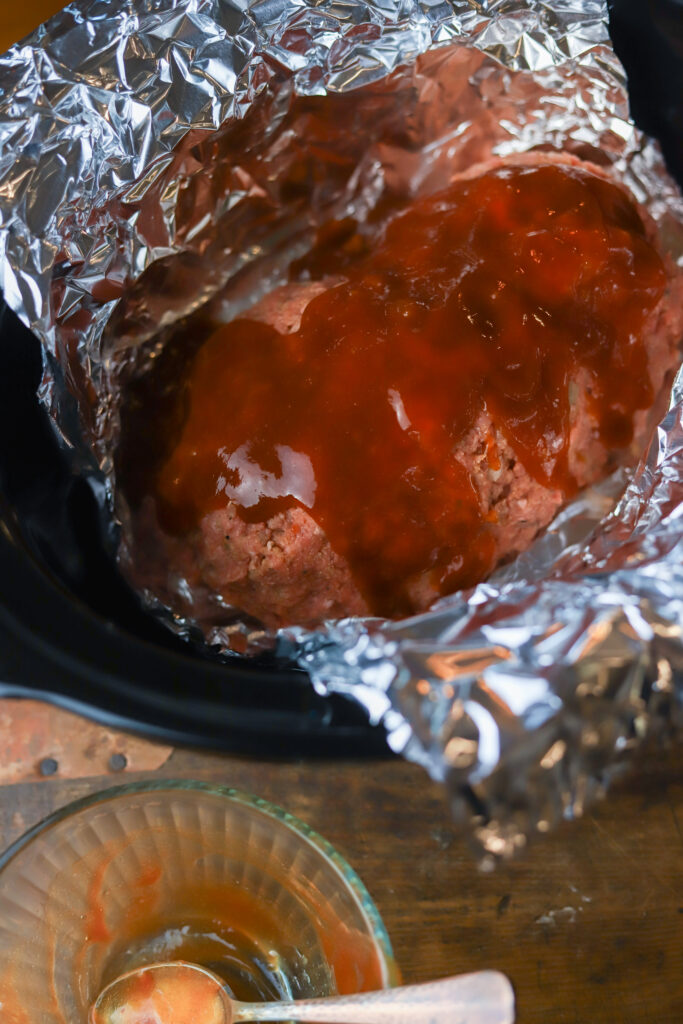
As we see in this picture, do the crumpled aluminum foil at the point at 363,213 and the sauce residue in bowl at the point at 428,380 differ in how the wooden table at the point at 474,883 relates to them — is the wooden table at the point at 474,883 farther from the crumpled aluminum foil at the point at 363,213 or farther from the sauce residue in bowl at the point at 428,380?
the sauce residue in bowl at the point at 428,380

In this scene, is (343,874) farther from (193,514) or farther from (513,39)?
(513,39)

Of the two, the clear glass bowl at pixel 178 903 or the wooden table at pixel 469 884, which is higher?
the clear glass bowl at pixel 178 903

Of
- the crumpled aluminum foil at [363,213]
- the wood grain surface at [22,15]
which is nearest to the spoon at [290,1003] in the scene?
the crumpled aluminum foil at [363,213]

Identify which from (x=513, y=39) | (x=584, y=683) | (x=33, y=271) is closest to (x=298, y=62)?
(x=513, y=39)

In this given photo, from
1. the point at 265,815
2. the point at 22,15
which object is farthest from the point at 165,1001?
the point at 22,15

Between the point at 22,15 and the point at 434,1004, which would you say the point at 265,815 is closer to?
the point at 434,1004

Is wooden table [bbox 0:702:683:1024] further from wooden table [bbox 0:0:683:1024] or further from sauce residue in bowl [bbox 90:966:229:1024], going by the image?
sauce residue in bowl [bbox 90:966:229:1024]
